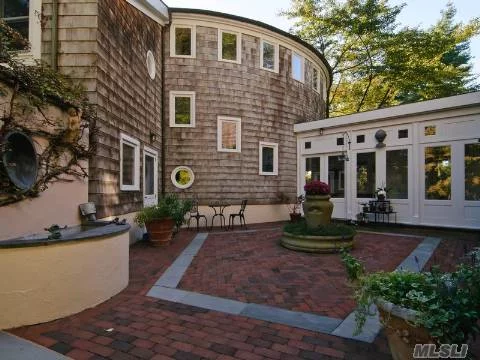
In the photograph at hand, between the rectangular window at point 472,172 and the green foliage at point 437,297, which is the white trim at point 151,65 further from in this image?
the rectangular window at point 472,172

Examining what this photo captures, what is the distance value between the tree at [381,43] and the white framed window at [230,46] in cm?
853

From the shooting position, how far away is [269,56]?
1116cm

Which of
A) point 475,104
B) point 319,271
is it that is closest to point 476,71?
point 475,104

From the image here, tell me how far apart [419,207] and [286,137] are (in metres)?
5.01

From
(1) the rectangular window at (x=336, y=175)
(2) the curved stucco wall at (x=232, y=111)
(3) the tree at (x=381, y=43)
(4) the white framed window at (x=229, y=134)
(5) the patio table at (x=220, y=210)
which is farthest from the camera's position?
(3) the tree at (x=381, y=43)

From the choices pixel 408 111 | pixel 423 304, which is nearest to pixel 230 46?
pixel 408 111

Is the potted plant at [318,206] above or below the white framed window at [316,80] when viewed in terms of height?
below

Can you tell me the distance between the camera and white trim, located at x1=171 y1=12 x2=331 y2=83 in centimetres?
974

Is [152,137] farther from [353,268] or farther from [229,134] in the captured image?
[353,268]

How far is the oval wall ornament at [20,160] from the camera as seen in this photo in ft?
10.9

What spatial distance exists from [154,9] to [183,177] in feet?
16.0

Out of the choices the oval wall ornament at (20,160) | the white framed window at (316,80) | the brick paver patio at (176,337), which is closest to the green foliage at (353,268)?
the brick paver patio at (176,337)

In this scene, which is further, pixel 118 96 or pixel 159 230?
pixel 159 230

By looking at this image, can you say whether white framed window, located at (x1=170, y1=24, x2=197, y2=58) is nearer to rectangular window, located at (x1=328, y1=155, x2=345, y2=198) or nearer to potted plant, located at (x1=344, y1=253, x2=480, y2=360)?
rectangular window, located at (x1=328, y1=155, x2=345, y2=198)
